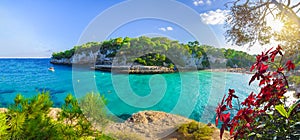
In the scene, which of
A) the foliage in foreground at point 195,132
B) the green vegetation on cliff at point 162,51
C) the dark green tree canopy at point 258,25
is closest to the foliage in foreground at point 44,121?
the dark green tree canopy at point 258,25

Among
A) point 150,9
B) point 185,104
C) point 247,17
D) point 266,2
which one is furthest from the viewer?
point 185,104

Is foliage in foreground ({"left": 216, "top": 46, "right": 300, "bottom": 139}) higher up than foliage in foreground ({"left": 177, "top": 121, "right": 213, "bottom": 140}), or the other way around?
foliage in foreground ({"left": 216, "top": 46, "right": 300, "bottom": 139})

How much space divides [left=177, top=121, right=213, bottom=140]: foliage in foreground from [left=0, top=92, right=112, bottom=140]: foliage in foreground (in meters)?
3.12

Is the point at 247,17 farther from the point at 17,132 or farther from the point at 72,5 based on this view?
the point at 72,5

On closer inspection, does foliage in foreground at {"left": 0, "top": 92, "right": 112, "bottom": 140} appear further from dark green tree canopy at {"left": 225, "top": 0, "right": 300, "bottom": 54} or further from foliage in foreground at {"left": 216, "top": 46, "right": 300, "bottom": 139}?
dark green tree canopy at {"left": 225, "top": 0, "right": 300, "bottom": 54}

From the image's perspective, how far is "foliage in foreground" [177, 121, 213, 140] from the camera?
13.0ft

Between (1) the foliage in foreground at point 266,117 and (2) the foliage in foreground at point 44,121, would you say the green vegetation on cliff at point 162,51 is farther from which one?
(1) the foliage in foreground at point 266,117

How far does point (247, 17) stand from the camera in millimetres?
1810

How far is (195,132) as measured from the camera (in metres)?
4.13

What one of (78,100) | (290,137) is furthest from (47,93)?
(290,137)

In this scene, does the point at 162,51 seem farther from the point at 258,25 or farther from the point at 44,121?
the point at 44,121

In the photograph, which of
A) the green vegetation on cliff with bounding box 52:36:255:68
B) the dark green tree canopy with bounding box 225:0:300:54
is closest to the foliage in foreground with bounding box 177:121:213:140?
the dark green tree canopy with bounding box 225:0:300:54

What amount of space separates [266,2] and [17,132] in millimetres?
2197

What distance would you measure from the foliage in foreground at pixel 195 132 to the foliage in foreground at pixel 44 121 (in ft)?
10.2
